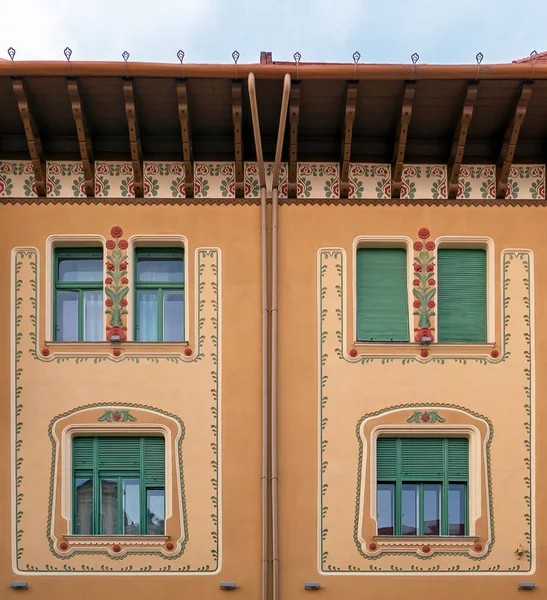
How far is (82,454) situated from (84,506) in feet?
2.36

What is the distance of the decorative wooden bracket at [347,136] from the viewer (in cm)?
1250

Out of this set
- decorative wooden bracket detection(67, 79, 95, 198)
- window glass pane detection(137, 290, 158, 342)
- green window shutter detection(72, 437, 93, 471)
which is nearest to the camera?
decorative wooden bracket detection(67, 79, 95, 198)

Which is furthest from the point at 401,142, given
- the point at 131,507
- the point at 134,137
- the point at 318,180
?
the point at 131,507

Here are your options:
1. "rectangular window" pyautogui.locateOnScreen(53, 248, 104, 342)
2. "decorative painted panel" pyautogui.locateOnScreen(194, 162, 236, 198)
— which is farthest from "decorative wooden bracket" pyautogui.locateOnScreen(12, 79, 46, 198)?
"decorative painted panel" pyautogui.locateOnScreen(194, 162, 236, 198)

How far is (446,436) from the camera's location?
500 inches

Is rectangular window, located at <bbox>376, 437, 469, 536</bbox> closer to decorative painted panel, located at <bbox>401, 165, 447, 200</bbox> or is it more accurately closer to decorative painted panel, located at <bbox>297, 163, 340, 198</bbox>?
decorative painted panel, located at <bbox>401, 165, 447, 200</bbox>

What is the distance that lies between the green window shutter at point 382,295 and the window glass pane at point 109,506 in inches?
160

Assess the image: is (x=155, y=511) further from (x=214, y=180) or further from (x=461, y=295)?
(x=461, y=295)

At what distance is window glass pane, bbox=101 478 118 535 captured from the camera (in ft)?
41.2

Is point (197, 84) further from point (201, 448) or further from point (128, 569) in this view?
point (128, 569)

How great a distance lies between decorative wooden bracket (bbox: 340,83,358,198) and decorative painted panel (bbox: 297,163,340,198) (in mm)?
144

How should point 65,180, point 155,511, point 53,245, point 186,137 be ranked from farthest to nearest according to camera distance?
point 65,180, point 53,245, point 186,137, point 155,511

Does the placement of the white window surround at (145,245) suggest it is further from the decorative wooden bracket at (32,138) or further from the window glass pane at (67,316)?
the decorative wooden bracket at (32,138)

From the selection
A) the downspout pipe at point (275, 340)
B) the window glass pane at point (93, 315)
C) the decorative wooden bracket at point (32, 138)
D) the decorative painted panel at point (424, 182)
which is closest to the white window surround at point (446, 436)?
the downspout pipe at point (275, 340)
